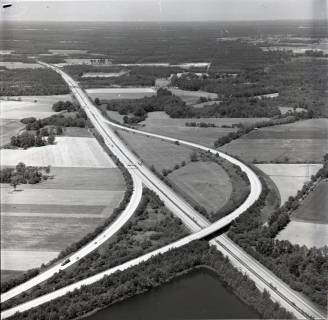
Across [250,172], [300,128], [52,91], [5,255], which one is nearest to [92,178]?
[250,172]

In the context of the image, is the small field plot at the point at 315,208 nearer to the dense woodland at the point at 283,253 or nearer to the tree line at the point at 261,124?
the dense woodland at the point at 283,253

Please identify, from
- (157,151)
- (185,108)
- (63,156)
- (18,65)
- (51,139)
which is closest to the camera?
(63,156)

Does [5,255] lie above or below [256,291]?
above

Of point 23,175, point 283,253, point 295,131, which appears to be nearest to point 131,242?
point 283,253

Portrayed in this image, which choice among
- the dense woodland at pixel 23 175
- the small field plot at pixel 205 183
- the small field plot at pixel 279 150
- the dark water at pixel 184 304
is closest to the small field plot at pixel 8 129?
the dense woodland at pixel 23 175

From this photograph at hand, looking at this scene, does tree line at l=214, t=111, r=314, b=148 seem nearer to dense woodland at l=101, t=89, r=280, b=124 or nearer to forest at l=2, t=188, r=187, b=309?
dense woodland at l=101, t=89, r=280, b=124

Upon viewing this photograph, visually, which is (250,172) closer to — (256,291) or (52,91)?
(256,291)

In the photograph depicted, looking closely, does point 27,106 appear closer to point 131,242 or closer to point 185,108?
point 185,108
